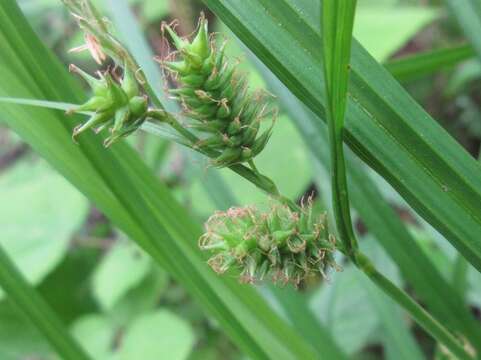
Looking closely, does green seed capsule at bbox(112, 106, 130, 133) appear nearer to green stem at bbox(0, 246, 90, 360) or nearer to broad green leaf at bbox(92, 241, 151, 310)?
green stem at bbox(0, 246, 90, 360)

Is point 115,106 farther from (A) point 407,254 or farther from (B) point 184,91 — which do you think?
(A) point 407,254

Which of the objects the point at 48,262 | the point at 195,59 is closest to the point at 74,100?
the point at 195,59

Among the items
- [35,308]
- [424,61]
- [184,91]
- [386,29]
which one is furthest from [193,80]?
[386,29]

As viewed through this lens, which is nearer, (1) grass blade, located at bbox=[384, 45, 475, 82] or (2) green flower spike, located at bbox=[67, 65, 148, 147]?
→ (2) green flower spike, located at bbox=[67, 65, 148, 147]

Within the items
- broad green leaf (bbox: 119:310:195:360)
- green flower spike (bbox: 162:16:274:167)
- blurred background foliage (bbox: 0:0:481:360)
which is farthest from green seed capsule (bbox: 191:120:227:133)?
broad green leaf (bbox: 119:310:195:360)

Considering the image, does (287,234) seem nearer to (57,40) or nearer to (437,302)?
(437,302)

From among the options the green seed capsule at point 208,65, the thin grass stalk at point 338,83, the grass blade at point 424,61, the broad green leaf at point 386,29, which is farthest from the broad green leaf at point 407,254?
the broad green leaf at point 386,29
